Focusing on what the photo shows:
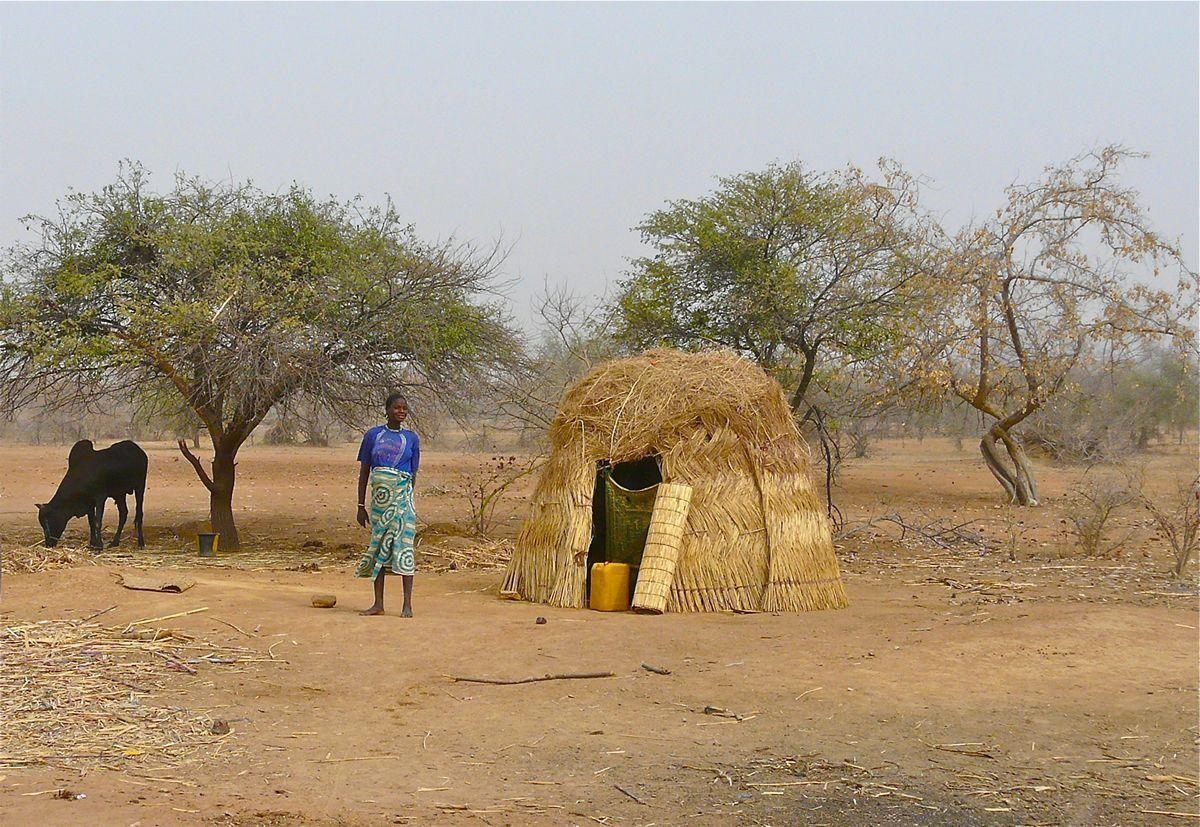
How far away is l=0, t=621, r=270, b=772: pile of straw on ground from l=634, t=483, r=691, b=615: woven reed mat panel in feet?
9.75

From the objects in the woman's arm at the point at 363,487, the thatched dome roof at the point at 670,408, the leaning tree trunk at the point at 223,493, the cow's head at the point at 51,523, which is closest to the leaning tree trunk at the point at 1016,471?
the thatched dome roof at the point at 670,408

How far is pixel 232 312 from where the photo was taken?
12312 millimetres

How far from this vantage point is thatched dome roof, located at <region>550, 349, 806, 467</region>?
9.03m

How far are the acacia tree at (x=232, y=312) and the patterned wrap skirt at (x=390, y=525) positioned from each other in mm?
4334

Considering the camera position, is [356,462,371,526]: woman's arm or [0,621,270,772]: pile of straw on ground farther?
[356,462,371,526]: woman's arm

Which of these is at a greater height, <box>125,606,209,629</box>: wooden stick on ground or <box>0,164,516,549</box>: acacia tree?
<box>0,164,516,549</box>: acacia tree

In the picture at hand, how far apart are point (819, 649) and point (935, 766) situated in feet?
7.51

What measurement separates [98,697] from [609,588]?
4033 millimetres

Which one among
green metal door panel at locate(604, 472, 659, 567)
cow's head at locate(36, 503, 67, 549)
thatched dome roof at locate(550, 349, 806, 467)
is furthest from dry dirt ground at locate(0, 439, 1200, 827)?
cow's head at locate(36, 503, 67, 549)

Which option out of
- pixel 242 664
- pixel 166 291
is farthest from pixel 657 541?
pixel 166 291

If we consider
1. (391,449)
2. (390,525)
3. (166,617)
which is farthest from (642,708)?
(166,617)

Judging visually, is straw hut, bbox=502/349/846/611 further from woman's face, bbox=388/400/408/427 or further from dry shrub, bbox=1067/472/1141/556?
dry shrub, bbox=1067/472/1141/556

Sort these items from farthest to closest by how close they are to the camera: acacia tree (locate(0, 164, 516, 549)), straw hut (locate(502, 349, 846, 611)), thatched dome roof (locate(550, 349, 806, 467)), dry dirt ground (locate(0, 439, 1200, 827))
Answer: acacia tree (locate(0, 164, 516, 549)) → thatched dome roof (locate(550, 349, 806, 467)) → straw hut (locate(502, 349, 846, 611)) → dry dirt ground (locate(0, 439, 1200, 827))

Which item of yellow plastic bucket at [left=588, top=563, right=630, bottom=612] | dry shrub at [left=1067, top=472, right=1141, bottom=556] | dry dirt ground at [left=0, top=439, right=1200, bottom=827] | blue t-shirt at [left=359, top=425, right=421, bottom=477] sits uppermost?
blue t-shirt at [left=359, top=425, right=421, bottom=477]
